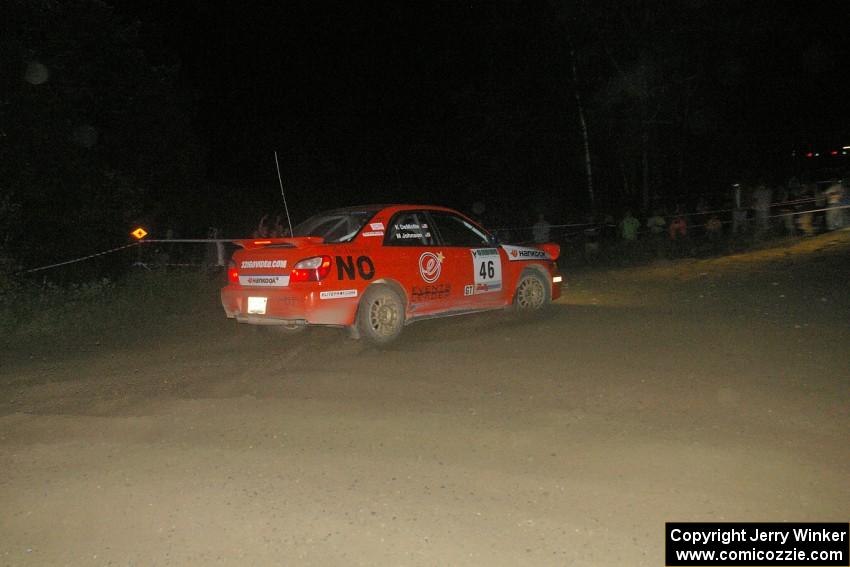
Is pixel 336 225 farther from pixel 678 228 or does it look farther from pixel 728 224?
pixel 728 224

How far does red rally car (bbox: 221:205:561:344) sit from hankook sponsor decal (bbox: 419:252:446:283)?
0.01 m

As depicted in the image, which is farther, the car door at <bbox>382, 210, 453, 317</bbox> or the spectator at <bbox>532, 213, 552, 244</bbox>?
the spectator at <bbox>532, 213, 552, 244</bbox>

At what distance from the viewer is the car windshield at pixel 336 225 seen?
873 cm

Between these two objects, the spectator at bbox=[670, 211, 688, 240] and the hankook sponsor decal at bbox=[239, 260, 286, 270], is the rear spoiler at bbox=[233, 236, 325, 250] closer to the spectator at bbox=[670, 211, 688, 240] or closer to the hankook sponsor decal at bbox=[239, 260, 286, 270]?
the hankook sponsor decal at bbox=[239, 260, 286, 270]

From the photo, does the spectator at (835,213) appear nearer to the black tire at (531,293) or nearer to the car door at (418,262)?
the black tire at (531,293)

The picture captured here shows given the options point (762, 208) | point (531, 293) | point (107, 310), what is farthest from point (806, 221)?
point (107, 310)

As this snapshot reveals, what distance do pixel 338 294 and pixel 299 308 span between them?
17.8 inches

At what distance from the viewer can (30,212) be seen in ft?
43.9

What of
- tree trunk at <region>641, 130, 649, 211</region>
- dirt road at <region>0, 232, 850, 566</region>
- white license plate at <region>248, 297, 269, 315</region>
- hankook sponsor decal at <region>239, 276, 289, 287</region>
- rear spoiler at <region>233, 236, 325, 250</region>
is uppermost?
tree trunk at <region>641, 130, 649, 211</region>

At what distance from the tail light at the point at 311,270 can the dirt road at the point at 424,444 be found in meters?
0.89

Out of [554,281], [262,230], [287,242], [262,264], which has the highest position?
[262,230]

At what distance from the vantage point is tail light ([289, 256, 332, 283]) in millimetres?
7918

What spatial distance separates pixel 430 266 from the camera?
897 centimetres

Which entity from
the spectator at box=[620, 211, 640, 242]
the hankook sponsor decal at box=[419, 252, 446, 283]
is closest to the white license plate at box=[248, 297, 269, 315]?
the hankook sponsor decal at box=[419, 252, 446, 283]
